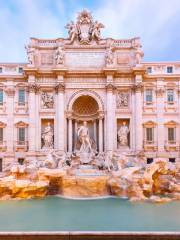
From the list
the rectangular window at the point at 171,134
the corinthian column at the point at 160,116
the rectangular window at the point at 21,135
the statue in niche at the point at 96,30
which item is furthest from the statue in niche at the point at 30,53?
the rectangular window at the point at 171,134

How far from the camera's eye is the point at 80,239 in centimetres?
517

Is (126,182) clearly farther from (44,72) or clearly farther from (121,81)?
(44,72)

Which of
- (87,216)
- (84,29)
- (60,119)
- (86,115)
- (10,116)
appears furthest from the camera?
(86,115)

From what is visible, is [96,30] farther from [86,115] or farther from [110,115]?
[110,115]

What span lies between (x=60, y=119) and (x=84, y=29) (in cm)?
878

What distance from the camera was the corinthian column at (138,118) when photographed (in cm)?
2425

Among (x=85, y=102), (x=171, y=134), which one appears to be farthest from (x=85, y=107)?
(x=171, y=134)

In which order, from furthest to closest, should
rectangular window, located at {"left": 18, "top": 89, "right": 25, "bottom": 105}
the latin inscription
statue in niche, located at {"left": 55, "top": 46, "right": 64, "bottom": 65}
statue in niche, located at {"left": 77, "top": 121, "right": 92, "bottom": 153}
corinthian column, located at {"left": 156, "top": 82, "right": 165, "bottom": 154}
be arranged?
the latin inscription
rectangular window, located at {"left": 18, "top": 89, "right": 25, "bottom": 105}
corinthian column, located at {"left": 156, "top": 82, "right": 165, "bottom": 154}
statue in niche, located at {"left": 55, "top": 46, "right": 64, "bottom": 65}
statue in niche, located at {"left": 77, "top": 121, "right": 92, "bottom": 153}

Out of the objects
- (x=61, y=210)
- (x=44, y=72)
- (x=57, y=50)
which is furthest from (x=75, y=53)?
(x=61, y=210)

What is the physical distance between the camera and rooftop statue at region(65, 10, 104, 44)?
83.3ft

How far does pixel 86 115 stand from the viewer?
25859 millimetres

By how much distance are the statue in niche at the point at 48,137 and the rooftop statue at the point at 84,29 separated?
8.38 meters

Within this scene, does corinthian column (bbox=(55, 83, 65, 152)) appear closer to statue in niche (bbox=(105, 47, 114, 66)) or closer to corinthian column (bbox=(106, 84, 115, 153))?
corinthian column (bbox=(106, 84, 115, 153))

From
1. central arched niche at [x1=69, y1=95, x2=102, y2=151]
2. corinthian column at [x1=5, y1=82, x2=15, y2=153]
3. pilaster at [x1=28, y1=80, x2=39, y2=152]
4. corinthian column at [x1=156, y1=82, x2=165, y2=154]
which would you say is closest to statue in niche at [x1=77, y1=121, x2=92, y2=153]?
central arched niche at [x1=69, y1=95, x2=102, y2=151]
